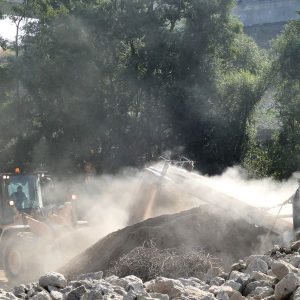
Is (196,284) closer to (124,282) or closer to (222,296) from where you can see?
(124,282)

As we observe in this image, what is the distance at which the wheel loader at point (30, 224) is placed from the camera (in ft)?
45.6

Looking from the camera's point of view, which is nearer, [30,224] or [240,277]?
[240,277]

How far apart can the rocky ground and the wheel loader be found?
5060 millimetres

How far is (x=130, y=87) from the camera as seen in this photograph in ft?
87.1

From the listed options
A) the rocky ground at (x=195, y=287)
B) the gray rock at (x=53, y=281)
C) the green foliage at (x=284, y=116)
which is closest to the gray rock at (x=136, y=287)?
the rocky ground at (x=195, y=287)

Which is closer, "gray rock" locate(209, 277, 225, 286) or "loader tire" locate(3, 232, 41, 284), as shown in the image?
"gray rock" locate(209, 277, 225, 286)

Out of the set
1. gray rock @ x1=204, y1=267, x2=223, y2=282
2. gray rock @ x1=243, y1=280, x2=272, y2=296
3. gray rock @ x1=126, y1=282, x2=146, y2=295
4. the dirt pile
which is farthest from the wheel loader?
gray rock @ x1=243, y1=280, x2=272, y2=296

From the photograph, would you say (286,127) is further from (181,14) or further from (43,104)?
(43,104)

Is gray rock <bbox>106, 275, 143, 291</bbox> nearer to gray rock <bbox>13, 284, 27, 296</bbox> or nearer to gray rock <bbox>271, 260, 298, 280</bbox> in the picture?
gray rock <bbox>13, 284, 27, 296</bbox>

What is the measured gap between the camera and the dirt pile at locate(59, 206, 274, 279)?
1223 centimetres

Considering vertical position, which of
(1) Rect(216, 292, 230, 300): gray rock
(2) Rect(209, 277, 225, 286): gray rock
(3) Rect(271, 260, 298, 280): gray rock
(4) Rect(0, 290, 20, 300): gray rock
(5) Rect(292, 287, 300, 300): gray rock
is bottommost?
(4) Rect(0, 290, 20, 300): gray rock

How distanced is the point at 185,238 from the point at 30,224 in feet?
11.5


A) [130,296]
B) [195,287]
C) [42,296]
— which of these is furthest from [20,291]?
[195,287]

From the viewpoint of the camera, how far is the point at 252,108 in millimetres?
26031
